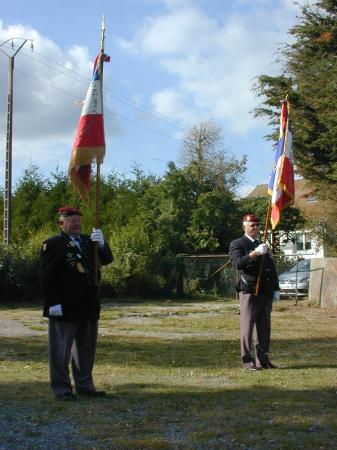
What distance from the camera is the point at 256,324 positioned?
9.52 m

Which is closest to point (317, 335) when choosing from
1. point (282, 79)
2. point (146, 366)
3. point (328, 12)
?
point (146, 366)

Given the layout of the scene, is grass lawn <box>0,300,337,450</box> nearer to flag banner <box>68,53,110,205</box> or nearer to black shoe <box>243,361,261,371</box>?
black shoe <box>243,361,261,371</box>

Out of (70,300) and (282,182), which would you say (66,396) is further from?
(282,182)

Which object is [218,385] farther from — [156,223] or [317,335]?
[156,223]

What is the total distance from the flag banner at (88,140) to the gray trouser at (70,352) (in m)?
1.76

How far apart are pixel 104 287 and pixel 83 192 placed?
1859cm

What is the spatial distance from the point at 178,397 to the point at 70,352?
1.28 meters

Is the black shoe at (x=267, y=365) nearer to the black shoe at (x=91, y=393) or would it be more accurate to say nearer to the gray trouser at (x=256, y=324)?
the gray trouser at (x=256, y=324)

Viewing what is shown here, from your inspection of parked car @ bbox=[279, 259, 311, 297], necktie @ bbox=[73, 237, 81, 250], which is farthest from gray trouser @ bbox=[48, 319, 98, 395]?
parked car @ bbox=[279, 259, 311, 297]

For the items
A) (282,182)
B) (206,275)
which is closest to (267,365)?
(282,182)

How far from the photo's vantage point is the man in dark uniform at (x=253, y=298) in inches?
370

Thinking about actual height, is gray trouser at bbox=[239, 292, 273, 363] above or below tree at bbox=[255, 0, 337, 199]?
below

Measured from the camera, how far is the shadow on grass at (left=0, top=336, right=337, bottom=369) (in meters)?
10.1

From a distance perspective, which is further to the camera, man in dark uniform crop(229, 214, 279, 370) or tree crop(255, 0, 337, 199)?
tree crop(255, 0, 337, 199)
